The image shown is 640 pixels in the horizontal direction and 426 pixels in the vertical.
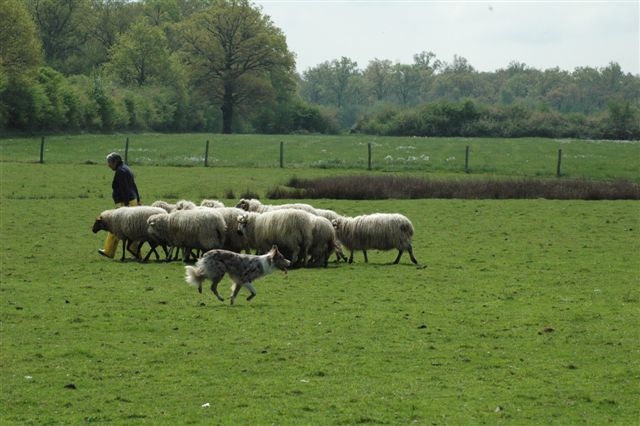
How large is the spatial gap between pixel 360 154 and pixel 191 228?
144ft

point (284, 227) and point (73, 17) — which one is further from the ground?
point (73, 17)

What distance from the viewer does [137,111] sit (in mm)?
90500

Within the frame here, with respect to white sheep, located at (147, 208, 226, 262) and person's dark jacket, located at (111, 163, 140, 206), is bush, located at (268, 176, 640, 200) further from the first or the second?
white sheep, located at (147, 208, 226, 262)

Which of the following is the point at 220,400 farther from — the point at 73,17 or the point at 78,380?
the point at 73,17

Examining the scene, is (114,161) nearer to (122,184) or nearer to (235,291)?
(122,184)

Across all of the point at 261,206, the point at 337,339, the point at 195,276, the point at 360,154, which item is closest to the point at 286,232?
the point at 261,206

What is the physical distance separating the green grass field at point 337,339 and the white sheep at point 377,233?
0.44 m

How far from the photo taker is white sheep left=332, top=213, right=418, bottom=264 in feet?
76.4

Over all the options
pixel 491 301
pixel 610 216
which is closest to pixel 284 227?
pixel 491 301

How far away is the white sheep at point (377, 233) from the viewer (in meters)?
23.3

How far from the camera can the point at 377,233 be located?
23.4 meters

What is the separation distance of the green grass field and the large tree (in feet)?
247

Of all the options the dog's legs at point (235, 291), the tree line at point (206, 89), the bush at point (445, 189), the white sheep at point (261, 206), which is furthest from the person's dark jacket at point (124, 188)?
the tree line at point (206, 89)

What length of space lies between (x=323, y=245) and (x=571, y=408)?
1181cm
